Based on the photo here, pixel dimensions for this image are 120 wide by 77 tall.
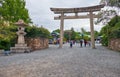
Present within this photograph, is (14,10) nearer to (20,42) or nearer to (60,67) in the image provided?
(20,42)

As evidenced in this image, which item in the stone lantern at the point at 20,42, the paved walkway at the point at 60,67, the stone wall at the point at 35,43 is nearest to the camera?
the paved walkway at the point at 60,67

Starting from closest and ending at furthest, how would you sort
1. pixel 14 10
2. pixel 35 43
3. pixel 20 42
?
pixel 20 42
pixel 35 43
pixel 14 10

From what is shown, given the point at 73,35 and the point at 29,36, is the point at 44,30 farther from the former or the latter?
the point at 73,35

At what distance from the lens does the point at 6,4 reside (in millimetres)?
27422

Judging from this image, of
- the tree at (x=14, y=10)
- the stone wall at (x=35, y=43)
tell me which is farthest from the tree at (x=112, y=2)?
the tree at (x=14, y=10)

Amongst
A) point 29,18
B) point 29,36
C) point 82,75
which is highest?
point 29,18

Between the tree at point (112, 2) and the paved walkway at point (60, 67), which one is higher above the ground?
the tree at point (112, 2)

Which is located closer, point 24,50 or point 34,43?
point 24,50

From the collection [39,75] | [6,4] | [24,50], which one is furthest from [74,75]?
[6,4]

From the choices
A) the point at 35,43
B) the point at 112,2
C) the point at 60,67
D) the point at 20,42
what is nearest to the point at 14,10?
the point at 35,43

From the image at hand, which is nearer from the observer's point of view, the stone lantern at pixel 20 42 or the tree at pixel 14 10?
the stone lantern at pixel 20 42

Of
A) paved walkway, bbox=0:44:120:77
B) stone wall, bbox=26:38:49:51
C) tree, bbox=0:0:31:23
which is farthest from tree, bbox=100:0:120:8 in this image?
tree, bbox=0:0:31:23

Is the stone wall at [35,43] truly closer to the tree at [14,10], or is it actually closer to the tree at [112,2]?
the tree at [14,10]

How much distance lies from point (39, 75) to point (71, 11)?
19.6 metres
